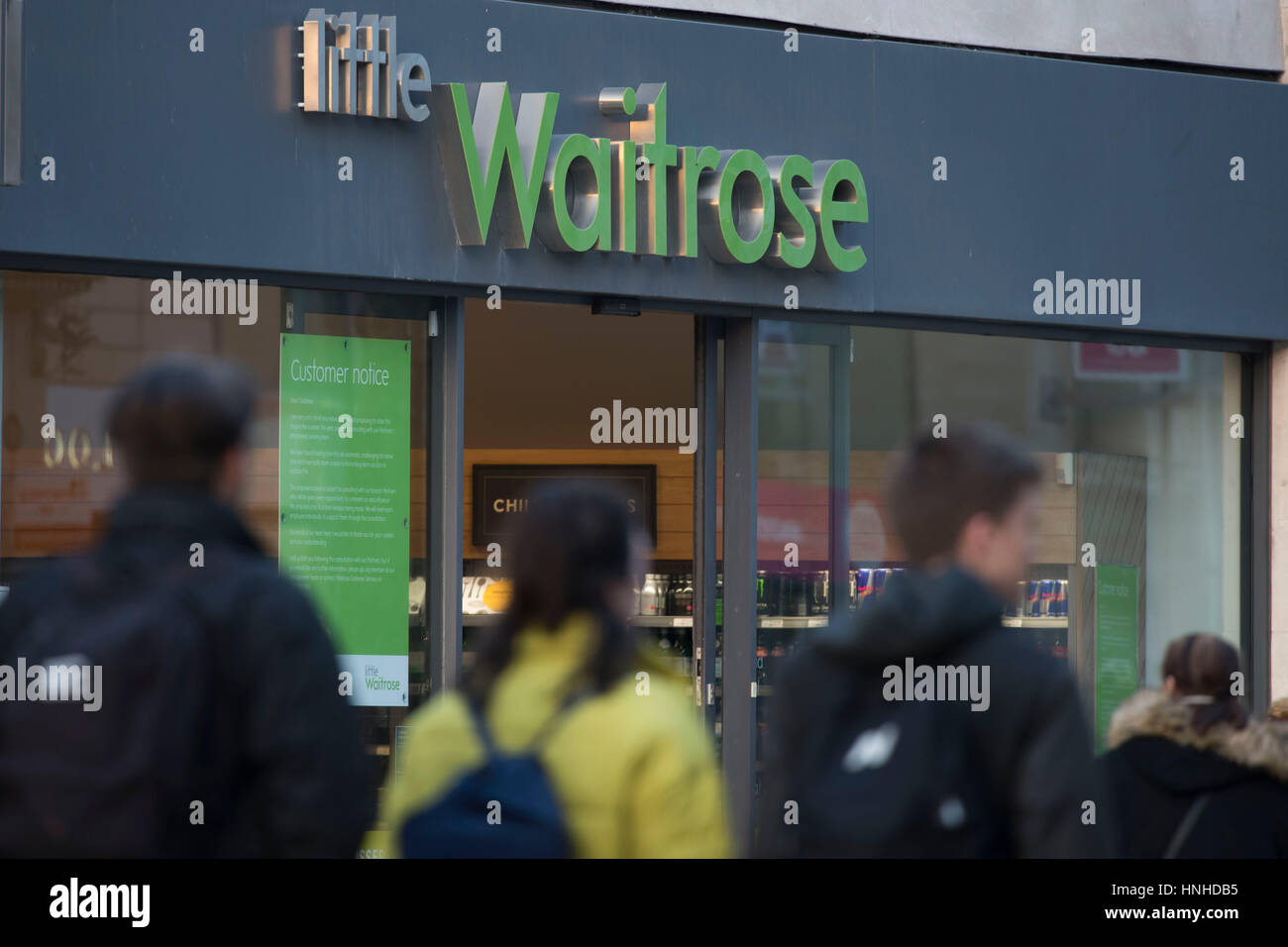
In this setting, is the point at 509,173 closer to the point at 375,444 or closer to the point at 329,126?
the point at 329,126

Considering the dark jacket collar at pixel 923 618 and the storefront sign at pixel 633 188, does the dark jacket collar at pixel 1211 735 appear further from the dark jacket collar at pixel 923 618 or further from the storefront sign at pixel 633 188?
the storefront sign at pixel 633 188

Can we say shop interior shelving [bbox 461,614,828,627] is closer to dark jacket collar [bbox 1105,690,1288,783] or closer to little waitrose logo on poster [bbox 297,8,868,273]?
little waitrose logo on poster [bbox 297,8,868,273]

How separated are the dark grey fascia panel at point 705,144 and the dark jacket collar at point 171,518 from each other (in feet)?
13.7

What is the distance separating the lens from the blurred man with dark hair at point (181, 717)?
272 centimetres

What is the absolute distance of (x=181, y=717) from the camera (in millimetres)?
2727

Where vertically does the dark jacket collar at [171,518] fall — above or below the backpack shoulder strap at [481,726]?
above

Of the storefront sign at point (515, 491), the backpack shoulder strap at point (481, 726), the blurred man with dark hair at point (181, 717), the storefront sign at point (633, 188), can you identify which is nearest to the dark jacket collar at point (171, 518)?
the blurred man with dark hair at point (181, 717)

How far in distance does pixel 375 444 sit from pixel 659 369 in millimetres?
2012

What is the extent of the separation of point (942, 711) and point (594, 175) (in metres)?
5.20

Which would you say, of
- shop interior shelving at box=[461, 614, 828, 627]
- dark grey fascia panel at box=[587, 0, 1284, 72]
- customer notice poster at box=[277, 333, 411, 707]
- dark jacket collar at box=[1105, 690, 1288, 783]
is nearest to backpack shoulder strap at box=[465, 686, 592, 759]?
dark jacket collar at box=[1105, 690, 1288, 783]

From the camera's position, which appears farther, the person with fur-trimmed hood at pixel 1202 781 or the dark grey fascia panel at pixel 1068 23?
the dark grey fascia panel at pixel 1068 23

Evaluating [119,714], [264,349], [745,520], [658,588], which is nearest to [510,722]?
[119,714]

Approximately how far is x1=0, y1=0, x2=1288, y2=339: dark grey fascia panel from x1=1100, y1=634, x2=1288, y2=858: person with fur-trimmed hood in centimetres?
374

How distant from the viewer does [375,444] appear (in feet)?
24.9
